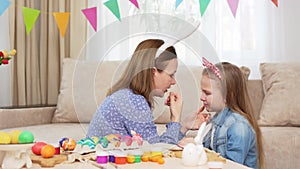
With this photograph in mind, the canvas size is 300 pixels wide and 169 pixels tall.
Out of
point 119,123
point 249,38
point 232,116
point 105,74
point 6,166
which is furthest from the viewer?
point 249,38

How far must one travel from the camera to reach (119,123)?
1.30 meters

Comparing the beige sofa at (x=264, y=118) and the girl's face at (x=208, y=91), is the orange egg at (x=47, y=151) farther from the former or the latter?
the beige sofa at (x=264, y=118)

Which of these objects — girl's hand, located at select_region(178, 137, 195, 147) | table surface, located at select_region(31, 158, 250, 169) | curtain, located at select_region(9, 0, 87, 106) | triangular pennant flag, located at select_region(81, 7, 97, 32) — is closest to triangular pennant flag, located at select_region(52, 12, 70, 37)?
triangular pennant flag, located at select_region(81, 7, 97, 32)

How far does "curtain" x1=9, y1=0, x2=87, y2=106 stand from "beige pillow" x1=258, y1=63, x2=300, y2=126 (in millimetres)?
1316

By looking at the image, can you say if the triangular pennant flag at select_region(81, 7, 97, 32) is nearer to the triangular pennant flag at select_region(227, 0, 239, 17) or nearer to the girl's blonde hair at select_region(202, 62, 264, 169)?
the triangular pennant flag at select_region(227, 0, 239, 17)

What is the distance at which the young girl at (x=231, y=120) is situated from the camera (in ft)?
4.89

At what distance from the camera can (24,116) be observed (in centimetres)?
Answer: 265

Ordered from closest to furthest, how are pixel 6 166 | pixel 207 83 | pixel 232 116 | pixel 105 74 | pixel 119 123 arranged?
1. pixel 6 166
2. pixel 105 74
3. pixel 119 123
4. pixel 207 83
5. pixel 232 116

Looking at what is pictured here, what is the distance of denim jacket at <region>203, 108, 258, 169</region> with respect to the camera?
157 cm

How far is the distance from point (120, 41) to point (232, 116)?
542mm

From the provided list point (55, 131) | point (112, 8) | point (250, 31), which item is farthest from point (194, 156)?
point (250, 31)

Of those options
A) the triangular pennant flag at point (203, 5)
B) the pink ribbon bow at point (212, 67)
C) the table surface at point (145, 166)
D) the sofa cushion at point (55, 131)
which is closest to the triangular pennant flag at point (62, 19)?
the sofa cushion at point (55, 131)

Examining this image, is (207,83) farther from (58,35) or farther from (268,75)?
(58,35)

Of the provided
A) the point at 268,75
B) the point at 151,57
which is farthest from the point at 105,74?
the point at 268,75
